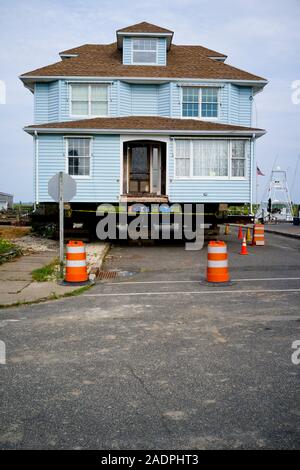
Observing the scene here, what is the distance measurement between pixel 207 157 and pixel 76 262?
11104 millimetres

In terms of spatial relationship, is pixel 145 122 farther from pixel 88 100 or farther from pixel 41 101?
pixel 41 101

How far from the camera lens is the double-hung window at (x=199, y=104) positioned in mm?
22234

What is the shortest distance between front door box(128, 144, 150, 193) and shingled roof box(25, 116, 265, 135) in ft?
7.61

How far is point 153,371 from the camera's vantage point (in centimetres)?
464

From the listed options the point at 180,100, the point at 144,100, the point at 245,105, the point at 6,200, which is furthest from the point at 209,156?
the point at 6,200

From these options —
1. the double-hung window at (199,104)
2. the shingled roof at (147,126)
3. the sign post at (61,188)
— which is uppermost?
the double-hung window at (199,104)

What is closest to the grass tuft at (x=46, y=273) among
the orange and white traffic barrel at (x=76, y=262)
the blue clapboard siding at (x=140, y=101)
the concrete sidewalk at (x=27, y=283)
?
the concrete sidewalk at (x=27, y=283)

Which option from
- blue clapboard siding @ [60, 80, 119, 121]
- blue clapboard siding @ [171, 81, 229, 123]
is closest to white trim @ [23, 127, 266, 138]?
blue clapboard siding @ [60, 80, 119, 121]

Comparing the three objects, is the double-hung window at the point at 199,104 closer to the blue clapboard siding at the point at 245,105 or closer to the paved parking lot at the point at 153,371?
the blue clapboard siding at the point at 245,105

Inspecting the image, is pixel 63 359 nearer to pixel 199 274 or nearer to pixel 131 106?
pixel 199 274

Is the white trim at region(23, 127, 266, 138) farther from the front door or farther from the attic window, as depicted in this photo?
the attic window

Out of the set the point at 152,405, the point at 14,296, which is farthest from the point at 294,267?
the point at 152,405

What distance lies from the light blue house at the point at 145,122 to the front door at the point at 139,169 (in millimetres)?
52

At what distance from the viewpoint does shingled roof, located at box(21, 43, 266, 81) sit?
21.9 meters
